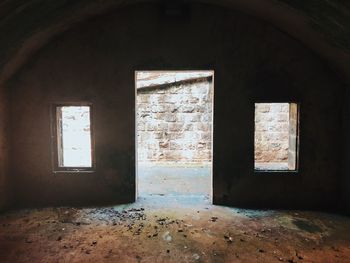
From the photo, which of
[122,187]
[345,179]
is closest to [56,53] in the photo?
[122,187]

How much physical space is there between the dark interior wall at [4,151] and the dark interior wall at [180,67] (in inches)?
5.4

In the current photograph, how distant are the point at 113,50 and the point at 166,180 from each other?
290 cm

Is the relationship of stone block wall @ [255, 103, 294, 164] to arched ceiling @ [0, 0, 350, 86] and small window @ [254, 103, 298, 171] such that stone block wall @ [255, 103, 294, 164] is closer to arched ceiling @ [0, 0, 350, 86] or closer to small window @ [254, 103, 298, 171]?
small window @ [254, 103, 298, 171]

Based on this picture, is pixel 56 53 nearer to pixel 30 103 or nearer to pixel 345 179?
pixel 30 103

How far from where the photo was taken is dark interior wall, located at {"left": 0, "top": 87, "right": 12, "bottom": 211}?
4555 millimetres

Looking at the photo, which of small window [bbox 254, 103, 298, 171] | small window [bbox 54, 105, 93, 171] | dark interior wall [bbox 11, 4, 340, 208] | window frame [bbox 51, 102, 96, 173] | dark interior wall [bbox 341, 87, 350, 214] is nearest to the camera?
dark interior wall [bbox 341, 87, 350, 214]

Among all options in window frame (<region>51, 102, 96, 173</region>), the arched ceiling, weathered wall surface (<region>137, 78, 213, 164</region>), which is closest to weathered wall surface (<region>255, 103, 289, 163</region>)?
weathered wall surface (<region>137, 78, 213, 164</region>)

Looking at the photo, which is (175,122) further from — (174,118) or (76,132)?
(76,132)

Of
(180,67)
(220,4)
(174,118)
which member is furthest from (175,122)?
(220,4)

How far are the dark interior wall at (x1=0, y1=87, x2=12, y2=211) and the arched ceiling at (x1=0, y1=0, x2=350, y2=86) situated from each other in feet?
0.96

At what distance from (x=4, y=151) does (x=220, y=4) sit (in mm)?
3861

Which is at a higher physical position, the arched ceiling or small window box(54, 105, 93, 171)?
the arched ceiling

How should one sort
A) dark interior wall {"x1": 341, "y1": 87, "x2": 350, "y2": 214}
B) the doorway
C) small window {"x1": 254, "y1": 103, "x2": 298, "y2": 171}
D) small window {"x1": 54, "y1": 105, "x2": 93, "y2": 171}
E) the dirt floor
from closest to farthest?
the dirt floor < dark interior wall {"x1": 341, "y1": 87, "x2": 350, "y2": 214} < the doorway < small window {"x1": 254, "y1": 103, "x2": 298, "y2": 171} < small window {"x1": 54, "y1": 105, "x2": 93, "y2": 171}

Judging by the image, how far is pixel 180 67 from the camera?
471 centimetres
